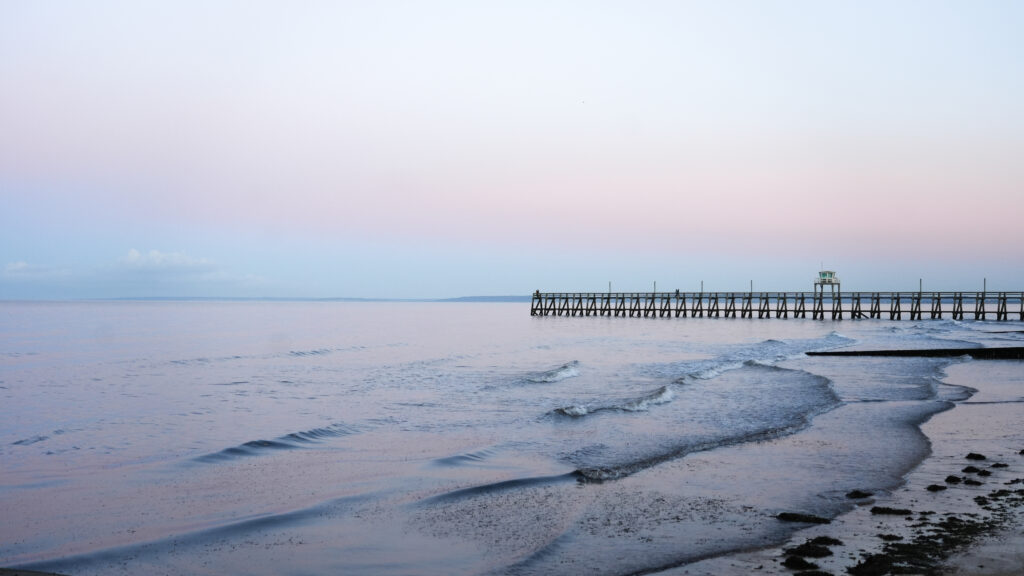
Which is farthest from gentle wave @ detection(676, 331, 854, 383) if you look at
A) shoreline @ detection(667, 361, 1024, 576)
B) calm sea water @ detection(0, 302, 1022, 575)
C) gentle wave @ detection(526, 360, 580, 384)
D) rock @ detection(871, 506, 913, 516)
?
rock @ detection(871, 506, 913, 516)

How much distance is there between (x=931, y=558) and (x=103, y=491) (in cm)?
810

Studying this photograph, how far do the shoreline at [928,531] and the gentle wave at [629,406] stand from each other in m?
5.87

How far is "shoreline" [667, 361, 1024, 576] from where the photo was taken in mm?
5336

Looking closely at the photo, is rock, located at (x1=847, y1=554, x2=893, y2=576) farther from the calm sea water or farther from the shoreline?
the calm sea water

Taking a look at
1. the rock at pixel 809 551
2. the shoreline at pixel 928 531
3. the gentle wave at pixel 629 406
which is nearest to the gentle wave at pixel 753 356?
the gentle wave at pixel 629 406

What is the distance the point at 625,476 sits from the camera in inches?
359

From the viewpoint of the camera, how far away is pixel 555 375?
21.6m

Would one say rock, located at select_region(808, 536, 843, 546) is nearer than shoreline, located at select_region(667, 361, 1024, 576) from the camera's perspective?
No

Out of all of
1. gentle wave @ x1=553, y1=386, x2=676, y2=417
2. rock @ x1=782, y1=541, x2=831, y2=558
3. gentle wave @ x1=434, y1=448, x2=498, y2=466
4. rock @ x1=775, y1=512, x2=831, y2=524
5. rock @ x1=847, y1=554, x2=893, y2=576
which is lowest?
gentle wave @ x1=434, y1=448, x2=498, y2=466

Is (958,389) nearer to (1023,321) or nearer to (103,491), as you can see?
(103,491)

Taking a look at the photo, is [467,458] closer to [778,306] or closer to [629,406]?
[629,406]

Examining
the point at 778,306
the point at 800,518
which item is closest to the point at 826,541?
the point at 800,518

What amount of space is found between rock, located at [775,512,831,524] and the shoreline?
64mm

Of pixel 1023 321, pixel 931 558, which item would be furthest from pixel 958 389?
pixel 1023 321
